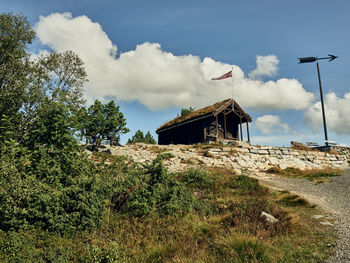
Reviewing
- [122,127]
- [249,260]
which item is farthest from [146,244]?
[122,127]

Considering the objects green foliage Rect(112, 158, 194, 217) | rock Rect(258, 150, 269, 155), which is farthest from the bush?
rock Rect(258, 150, 269, 155)

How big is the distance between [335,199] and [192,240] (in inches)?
301

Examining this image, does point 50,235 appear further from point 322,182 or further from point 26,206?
point 322,182

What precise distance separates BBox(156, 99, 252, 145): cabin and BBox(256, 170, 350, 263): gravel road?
12.8 metres

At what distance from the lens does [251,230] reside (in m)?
5.94

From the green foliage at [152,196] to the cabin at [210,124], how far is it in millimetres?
18817

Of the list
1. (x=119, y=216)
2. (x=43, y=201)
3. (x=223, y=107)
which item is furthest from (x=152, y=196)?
(x=223, y=107)

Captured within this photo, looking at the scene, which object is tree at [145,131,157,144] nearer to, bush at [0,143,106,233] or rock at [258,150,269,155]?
rock at [258,150,269,155]

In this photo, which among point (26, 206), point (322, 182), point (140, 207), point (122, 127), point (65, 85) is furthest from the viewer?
point (65, 85)

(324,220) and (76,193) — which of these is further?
(324,220)

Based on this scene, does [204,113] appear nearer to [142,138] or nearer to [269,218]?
Answer: [142,138]

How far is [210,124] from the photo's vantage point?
27.9m

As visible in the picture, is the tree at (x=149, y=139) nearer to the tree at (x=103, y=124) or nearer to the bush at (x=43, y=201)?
the tree at (x=103, y=124)

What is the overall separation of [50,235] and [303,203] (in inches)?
330
